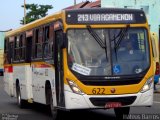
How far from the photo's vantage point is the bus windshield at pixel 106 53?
523 inches

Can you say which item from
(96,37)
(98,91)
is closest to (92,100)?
(98,91)

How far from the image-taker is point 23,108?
19.9 m

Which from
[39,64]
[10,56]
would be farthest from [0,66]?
[39,64]

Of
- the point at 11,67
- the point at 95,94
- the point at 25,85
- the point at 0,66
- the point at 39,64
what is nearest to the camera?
the point at 95,94

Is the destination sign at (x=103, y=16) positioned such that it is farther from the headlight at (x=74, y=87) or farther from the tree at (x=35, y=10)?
the tree at (x=35, y=10)

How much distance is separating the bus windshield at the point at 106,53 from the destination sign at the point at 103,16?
0.24 meters

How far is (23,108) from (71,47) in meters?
6.97

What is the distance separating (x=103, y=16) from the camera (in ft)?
45.0

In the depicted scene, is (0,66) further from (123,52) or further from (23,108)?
(123,52)

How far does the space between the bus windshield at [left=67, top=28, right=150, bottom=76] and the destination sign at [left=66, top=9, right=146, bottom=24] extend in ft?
0.77

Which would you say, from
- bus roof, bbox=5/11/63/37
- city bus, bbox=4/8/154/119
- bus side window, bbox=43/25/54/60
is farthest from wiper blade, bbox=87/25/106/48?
bus side window, bbox=43/25/54/60

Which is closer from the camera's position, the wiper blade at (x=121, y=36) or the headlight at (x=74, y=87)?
the headlight at (x=74, y=87)

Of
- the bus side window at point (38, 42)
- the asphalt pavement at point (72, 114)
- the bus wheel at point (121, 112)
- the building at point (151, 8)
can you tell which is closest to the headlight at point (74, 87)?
the asphalt pavement at point (72, 114)

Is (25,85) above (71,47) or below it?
below
